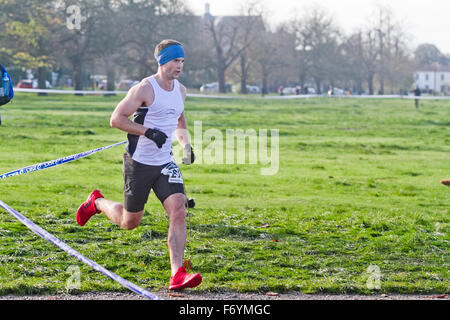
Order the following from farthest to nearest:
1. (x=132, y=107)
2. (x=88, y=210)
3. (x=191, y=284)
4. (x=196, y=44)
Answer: (x=196, y=44) < (x=88, y=210) < (x=132, y=107) < (x=191, y=284)

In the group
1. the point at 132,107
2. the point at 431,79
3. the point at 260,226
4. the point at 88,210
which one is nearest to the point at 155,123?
the point at 132,107

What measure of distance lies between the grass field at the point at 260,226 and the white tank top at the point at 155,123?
0.99 m

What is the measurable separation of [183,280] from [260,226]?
Answer: 10.0 ft

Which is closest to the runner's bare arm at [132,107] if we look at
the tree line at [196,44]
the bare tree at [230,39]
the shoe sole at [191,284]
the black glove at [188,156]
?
the black glove at [188,156]

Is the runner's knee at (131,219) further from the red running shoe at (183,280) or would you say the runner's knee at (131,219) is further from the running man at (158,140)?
the red running shoe at (183,280)

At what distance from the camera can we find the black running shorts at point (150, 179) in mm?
5836

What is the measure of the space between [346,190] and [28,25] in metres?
42.0

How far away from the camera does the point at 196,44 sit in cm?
6838

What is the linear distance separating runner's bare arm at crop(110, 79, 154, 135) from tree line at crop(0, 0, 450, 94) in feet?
152

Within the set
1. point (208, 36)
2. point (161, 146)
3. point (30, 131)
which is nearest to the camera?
point (161, 146)

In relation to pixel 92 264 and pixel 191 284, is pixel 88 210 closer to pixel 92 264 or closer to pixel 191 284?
pixel 191 284

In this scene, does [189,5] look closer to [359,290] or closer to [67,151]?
[67,151]

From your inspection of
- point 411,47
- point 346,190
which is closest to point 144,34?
point 346,190

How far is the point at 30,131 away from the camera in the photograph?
827 inches
